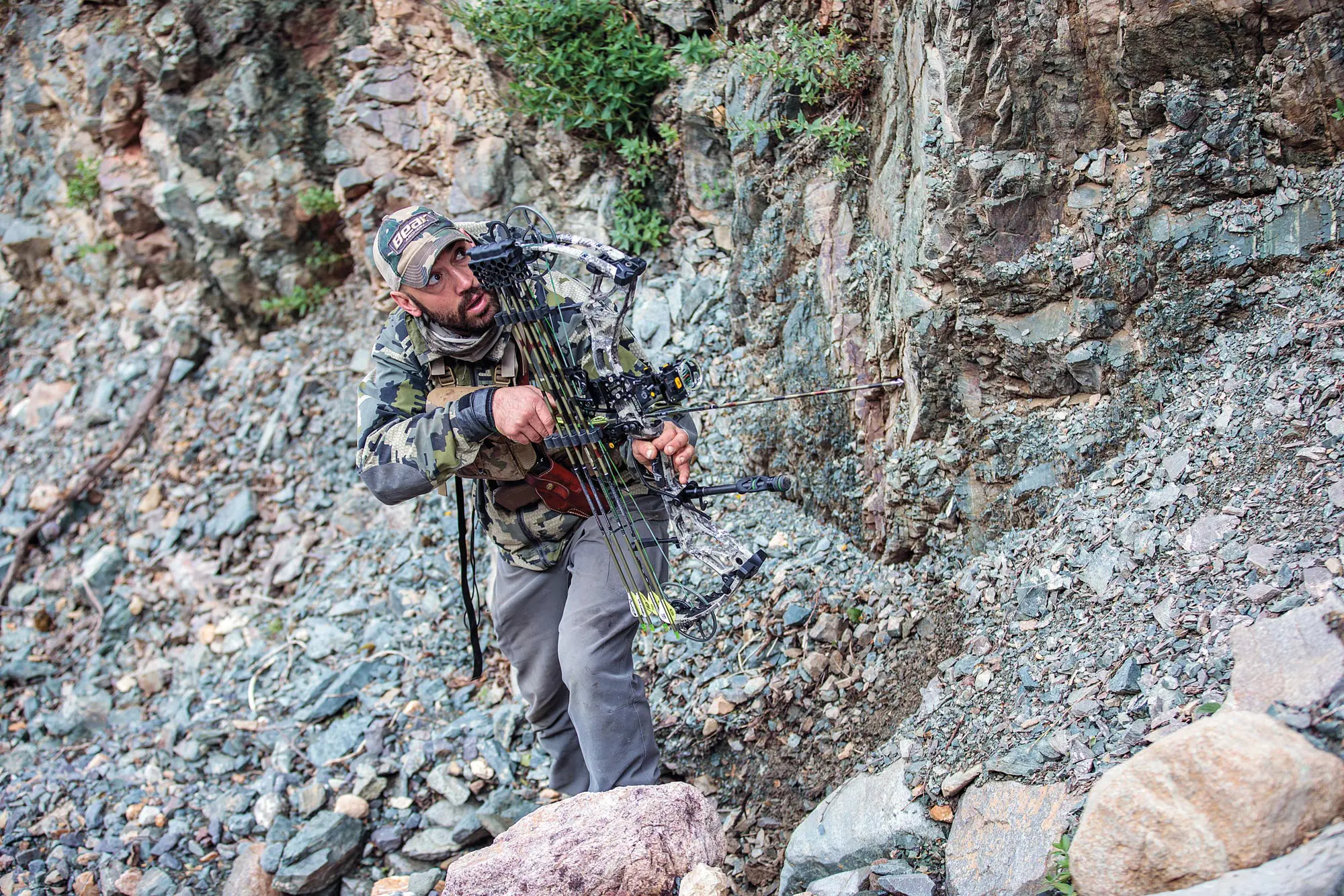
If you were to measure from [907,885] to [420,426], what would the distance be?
2.63 metres

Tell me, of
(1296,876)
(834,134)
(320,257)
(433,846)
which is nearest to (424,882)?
(433,846)

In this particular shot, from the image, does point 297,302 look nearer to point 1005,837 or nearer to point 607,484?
point 607,484

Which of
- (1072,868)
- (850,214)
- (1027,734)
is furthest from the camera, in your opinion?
(850,214)

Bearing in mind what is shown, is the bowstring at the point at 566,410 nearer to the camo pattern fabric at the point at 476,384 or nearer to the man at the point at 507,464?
the man at the point at 507,464

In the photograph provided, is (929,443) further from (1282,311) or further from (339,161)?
(339,161)

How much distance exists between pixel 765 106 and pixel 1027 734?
4105 millimetres

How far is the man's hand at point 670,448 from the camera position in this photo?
13.8 ft

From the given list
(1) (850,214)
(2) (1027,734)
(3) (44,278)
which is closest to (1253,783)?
(2) (1027,734)

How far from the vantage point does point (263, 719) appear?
6695mm

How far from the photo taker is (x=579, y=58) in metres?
7.23

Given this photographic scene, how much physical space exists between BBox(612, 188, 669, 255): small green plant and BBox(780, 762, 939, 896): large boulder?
15.3ft

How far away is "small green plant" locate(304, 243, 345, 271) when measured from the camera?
10008 mm

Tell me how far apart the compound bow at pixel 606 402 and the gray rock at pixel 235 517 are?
5.50 m

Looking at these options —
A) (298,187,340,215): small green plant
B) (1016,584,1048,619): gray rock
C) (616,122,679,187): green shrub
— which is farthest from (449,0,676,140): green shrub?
(1016,584,1048,619): gray rock
